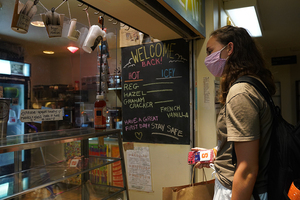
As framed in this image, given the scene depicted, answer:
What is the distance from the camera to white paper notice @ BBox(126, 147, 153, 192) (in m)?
2.77

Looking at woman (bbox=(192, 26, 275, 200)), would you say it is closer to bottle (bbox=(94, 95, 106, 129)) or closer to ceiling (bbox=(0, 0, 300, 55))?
ceiling (bbox=(0, 0, 300, 55))

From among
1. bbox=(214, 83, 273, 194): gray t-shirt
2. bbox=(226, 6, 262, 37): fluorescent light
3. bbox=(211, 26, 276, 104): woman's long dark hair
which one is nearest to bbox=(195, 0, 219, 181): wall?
bbox=(226, 6, 262, 37): fluorescent light

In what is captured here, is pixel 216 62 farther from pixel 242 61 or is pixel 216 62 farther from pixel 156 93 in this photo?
pixel 156 93

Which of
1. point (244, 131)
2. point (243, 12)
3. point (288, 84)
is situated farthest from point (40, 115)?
point (288, 84)

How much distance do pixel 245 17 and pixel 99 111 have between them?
2.42 metres

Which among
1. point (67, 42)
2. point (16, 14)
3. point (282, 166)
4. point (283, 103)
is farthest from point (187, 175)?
point (283, 103)

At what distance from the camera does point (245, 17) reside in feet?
10.3

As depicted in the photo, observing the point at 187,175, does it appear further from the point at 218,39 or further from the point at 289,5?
the point at 289,5

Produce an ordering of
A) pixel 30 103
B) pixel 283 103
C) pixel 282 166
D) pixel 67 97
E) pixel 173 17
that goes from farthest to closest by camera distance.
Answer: pixel 283 103 → pixel 67 97 → pixel 173 17 → pixel 30 103 → pixel 282 166

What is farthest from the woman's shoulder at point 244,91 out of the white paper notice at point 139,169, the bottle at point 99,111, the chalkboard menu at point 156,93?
the white paper notice at point 139,169

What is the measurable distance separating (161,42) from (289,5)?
2098mm

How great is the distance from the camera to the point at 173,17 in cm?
196

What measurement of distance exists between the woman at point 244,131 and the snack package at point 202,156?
0.80 ft

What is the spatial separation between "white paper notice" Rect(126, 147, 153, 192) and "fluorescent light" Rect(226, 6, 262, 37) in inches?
79.6
